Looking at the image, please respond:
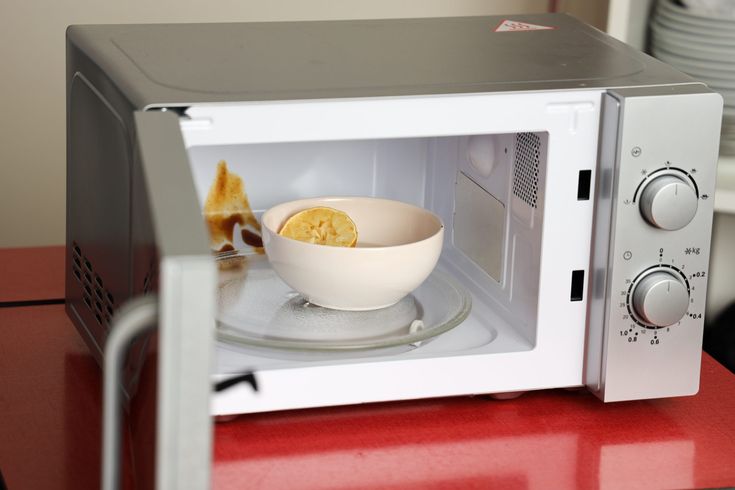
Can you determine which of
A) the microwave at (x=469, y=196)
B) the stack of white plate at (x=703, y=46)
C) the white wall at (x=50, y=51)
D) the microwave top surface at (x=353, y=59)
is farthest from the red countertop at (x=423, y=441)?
the white wall at (x=50, y=51)

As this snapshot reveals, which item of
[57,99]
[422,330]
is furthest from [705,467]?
[57,99]

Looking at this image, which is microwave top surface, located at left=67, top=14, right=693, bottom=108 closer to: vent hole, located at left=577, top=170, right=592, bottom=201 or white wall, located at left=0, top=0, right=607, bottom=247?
vent hole, located at left=577, top=170, right=592, bottom=201

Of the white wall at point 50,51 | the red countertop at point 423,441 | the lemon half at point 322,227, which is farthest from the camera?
the white wall at point 50,51

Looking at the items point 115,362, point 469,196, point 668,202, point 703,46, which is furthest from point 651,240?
point 703,46

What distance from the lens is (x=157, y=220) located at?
48cm

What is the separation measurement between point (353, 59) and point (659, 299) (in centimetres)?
30

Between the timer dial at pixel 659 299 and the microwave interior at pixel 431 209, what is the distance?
0.25ft

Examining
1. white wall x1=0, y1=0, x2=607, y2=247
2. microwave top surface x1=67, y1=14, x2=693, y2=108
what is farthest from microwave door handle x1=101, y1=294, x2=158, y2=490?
white wall x1=0, y1=0, x2=607, y2=247

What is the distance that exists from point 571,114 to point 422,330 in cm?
19

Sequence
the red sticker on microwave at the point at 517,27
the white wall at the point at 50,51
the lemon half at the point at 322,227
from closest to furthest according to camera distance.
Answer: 1. the lemon half at the point at 322,227
2. the red sticker on microwave at the point at 517,27
3. the white wall at the point at 50,51

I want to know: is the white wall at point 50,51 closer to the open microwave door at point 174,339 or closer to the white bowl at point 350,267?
the white bowl at point 350,267

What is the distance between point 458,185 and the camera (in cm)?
101

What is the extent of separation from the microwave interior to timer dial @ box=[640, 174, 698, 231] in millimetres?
75

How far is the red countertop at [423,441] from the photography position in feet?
2.60
